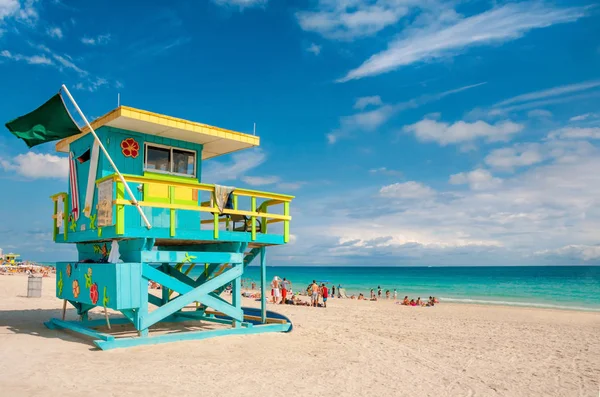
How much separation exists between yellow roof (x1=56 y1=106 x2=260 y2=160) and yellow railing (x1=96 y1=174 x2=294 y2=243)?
46.7 inches

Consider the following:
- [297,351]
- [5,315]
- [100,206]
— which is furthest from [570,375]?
[5,315]

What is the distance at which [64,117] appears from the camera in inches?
411

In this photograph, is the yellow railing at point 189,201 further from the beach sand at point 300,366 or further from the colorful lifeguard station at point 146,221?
the beach sand at point 300,366

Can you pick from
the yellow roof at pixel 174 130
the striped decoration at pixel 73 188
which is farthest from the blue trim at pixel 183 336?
the yellow roof at pixel 174 130

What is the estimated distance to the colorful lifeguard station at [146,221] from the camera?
33.8ft

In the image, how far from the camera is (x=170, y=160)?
12.5 meters

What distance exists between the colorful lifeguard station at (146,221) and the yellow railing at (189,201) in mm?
24

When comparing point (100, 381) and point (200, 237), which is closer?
point (100, 381)

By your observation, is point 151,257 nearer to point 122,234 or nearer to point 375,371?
point 122,234

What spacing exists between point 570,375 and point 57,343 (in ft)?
33.7

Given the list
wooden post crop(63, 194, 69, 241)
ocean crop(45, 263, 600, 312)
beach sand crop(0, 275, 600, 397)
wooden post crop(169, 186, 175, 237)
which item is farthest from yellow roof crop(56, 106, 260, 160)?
ocean crop(45, 263, 600, 312)

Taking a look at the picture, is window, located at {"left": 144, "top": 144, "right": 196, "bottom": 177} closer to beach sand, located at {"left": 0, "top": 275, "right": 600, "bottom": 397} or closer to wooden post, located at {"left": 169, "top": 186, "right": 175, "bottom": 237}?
wooden post, located at {"left": 169, "top": 186, "right": 175, "bottom": 237}

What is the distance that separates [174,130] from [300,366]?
6.19m

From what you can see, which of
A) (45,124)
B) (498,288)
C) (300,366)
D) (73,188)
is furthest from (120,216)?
(498,288)
